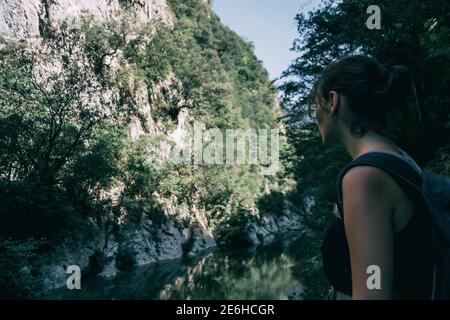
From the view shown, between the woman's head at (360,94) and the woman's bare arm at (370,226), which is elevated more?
the woman's head at (360,94)

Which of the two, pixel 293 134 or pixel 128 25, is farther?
pixel 128 25

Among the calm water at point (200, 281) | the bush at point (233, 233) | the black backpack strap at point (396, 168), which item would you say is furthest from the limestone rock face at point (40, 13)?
the black backpack strap at point (396, 168)

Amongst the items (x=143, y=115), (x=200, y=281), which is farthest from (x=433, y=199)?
(x=143, y=115)

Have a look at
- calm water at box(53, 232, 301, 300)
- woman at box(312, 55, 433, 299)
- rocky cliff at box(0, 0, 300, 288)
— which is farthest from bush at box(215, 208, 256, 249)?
woman at box(312, 55, 433, 299)

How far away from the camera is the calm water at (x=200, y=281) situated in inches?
538

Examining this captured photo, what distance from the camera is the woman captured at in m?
0.85

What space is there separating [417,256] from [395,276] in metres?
0.07

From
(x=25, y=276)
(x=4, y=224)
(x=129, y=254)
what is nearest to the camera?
(x=25, y=276)

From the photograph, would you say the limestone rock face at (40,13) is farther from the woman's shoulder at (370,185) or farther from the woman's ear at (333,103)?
the woman's shoulder at (370,185)

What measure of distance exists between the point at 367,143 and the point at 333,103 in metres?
0.14

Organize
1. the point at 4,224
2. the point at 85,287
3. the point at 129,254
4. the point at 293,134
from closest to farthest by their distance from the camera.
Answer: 1. the point at 4,224
2. the point at 85,287
3. the point at 293,134
4. the point at 129,254

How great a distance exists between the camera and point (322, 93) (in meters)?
1.09
